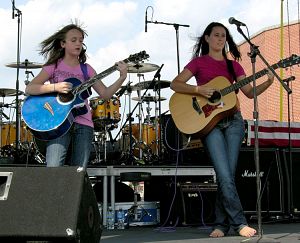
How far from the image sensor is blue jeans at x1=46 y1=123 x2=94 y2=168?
3.69 meters

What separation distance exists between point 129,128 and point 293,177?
11.3 feet

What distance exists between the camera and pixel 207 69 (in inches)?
178

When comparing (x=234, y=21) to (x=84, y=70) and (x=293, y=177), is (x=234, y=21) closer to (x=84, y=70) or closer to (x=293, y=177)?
(x=84, y=70)

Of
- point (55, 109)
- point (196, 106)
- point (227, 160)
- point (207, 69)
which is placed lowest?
point (227, 160)

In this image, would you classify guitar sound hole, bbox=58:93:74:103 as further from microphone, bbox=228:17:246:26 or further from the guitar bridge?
microphone, bbox=228:17:246:26

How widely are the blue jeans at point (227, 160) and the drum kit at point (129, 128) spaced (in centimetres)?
412

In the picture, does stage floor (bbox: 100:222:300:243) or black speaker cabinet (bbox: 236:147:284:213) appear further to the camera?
black speaker cabinet (bbox: 236:147:284:213)

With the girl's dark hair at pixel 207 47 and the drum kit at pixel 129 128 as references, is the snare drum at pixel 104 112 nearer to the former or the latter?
the drum kit at pixel 129 128

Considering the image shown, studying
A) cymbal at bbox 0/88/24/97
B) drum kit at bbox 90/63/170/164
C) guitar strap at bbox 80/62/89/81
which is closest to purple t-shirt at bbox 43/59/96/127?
guitar strap at bbox 80/62/89/81

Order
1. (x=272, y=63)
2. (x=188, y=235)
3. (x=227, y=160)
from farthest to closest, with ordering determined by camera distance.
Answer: (x=272, y=63) < (x=188, y=235) < (x=227, y=160)

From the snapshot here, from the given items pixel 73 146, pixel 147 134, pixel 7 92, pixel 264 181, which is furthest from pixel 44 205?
pixel 7 92

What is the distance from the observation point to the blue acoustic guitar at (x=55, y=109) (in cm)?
368

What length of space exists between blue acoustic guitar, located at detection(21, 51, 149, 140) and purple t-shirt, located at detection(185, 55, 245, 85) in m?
0.94

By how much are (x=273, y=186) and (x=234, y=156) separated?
76.8 inches
